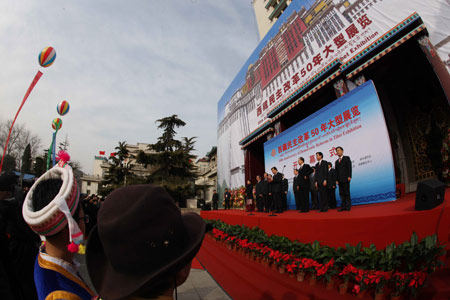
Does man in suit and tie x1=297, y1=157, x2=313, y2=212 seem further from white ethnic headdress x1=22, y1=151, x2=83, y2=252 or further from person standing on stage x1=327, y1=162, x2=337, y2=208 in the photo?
white ethnic headdress x1=22, y1=151, x2=83, y2=252

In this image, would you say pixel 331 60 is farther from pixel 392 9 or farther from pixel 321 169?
pixel 321 169

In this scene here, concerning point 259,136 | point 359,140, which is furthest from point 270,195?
point 259,136

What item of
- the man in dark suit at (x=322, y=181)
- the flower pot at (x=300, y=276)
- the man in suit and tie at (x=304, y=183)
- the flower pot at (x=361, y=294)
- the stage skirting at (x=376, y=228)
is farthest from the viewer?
the man in suit and tie at (x=304, y=183)

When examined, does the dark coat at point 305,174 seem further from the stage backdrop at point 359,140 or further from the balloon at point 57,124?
the balloon at point 57,124

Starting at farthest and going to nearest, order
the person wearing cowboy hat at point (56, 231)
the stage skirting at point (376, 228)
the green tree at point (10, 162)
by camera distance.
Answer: the green tree at point (10, 162) → the stage skirting at point (376, 228) → the person wearing cowboy hat at point (56, 231)

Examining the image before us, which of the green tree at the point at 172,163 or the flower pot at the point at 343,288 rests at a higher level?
the green tree at the point at 172,163

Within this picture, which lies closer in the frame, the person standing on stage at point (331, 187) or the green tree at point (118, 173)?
the person standing on stage at point (331, 187)

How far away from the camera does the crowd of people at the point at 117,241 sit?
2.80ft

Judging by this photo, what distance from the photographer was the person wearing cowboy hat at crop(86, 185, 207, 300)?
845 mm

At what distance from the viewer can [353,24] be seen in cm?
738

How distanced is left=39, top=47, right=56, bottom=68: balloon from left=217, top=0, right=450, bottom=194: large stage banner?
8.51 meters

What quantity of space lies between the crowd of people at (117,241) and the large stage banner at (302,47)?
693 cm

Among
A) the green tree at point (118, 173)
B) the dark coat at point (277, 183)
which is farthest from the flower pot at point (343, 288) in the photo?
the green tree at point (118, 173)

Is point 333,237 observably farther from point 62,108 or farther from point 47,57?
point 62,108
